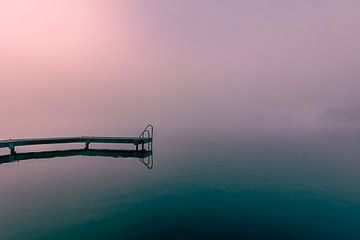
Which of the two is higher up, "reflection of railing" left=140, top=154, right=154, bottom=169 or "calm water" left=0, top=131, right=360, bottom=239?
"calm water" left=0, top=131, right=360, bottom=239

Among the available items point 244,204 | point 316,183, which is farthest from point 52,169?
point 316,183

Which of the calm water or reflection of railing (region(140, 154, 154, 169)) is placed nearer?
the calm water

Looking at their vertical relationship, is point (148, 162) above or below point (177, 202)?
below

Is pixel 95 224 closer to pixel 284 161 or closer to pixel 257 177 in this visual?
pixel 257 177

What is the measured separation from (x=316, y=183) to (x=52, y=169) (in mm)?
25784

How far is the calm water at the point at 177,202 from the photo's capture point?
1053 cm

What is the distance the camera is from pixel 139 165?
26.7 m

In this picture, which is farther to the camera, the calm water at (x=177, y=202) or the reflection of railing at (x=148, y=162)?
the reflection of railing at (x=148, y=162)

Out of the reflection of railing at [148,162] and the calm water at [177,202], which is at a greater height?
the calm water at [177,202]

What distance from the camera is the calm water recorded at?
10.5 m

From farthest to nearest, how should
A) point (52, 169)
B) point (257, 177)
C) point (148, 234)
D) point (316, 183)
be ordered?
1. point (52, 169)
2. point (257, 177)
3. point (316, 183)
4. point (148, 234)

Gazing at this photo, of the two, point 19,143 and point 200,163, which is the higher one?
point 19,143

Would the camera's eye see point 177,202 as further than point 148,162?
No

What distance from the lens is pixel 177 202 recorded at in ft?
47.5
